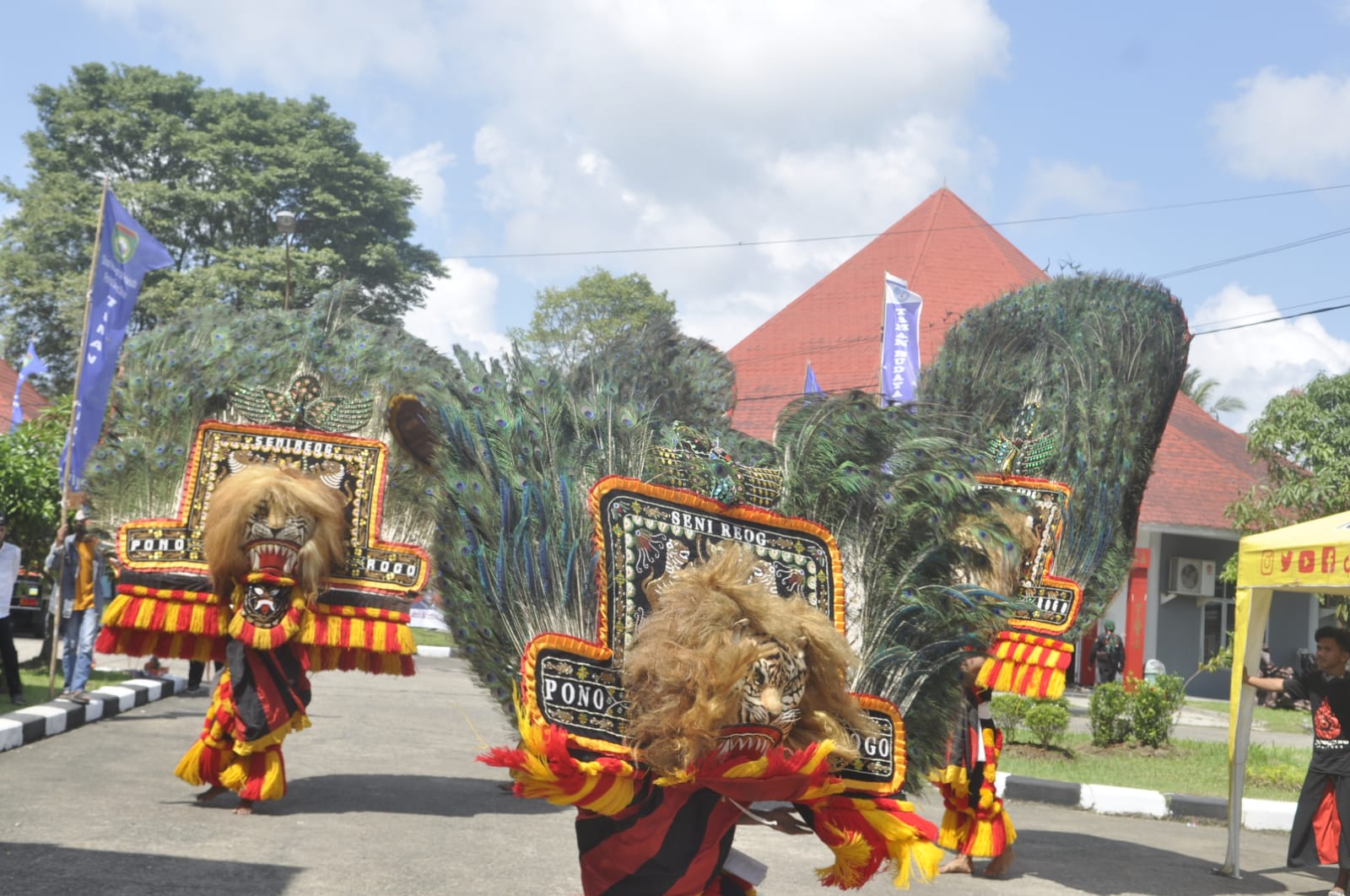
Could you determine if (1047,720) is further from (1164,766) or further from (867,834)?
(867,834)

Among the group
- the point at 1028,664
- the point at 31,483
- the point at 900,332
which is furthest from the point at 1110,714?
the point at 31,483

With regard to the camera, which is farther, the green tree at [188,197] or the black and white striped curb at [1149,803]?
the green tree at [188,197]

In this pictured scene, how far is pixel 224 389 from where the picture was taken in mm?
8000

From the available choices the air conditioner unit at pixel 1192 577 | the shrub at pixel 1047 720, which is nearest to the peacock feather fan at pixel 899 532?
the shrub at pixel 1047 720

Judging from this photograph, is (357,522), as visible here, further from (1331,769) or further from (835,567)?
(1331,769)

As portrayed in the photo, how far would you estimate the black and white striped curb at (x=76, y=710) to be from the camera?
29.9 feet

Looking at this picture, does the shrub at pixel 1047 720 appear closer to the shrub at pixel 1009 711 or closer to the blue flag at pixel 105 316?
the shrub at pixel 1009 711

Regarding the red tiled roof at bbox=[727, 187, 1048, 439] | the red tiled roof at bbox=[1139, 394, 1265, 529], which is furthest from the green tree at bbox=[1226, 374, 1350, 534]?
the red tiled roof at bbox=[727, 187, 1048, 439]

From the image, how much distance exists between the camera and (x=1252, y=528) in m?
21.8

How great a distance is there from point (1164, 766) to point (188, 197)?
2753 cm

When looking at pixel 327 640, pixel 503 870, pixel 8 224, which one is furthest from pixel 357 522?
pixel 8 224

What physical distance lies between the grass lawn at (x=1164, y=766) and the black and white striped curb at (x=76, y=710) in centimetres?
633

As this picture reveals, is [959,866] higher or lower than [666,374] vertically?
lower

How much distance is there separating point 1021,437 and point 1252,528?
1610 cm
